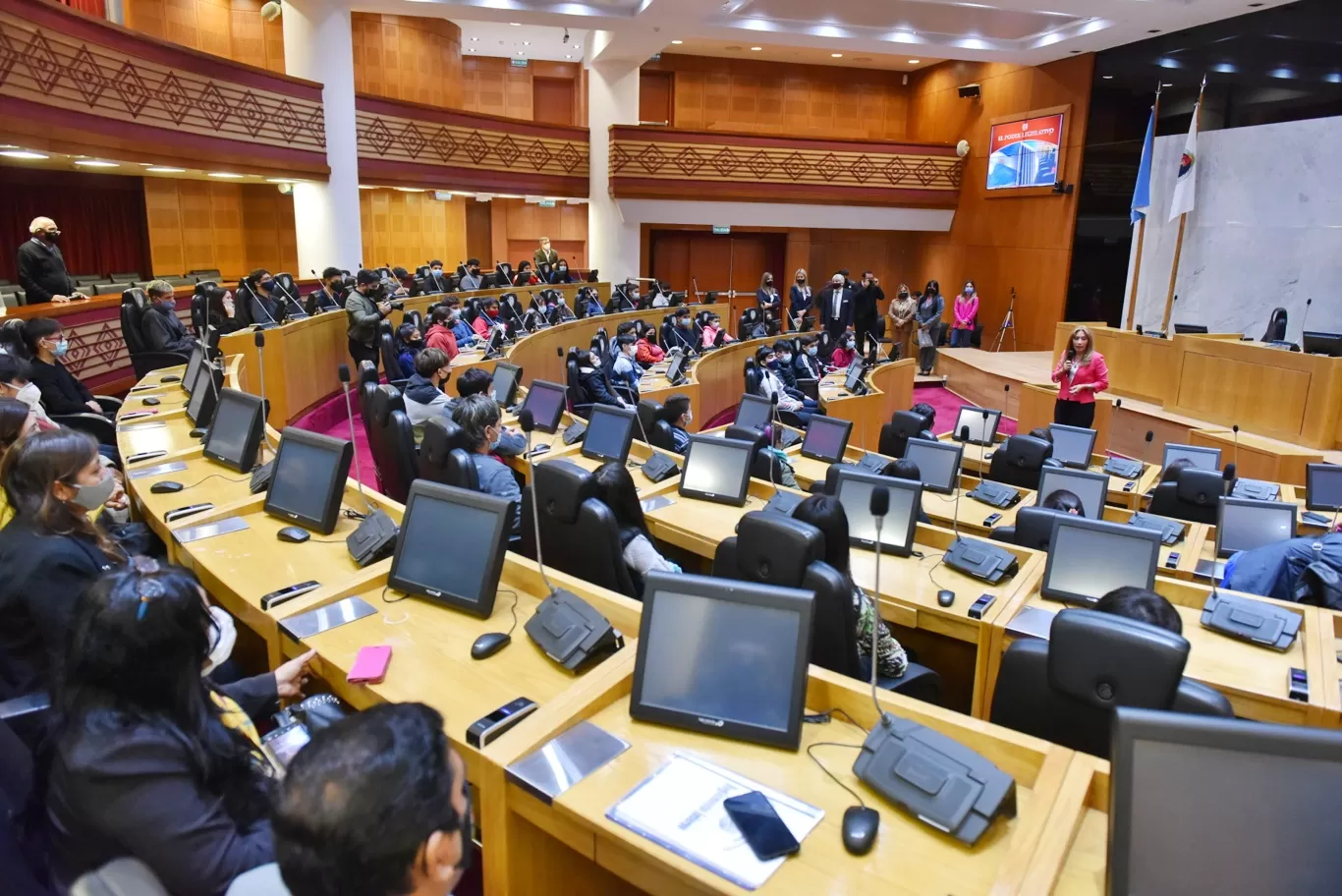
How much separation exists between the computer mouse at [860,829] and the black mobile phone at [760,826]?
0.10m

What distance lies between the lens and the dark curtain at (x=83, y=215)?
11.4m

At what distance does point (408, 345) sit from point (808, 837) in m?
7.32

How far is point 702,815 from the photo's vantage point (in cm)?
177

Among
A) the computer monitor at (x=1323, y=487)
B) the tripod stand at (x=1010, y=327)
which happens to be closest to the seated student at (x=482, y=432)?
the computer monitor at (x=1323, y=487)

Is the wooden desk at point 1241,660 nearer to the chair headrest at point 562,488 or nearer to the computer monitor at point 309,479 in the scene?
the chair headrest at point 562,488

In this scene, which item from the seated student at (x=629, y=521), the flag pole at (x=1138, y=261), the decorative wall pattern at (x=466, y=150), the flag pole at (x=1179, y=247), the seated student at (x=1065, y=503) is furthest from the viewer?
the flag pole at (x=1138, y=261)

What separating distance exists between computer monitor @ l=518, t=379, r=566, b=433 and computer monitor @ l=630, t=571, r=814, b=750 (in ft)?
13.2

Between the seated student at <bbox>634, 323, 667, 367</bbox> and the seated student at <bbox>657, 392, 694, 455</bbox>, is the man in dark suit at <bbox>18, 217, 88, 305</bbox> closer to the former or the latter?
the seated student at <bbox>657, 392, 694, 455</bbox>

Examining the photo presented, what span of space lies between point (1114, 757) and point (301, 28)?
1389 cm

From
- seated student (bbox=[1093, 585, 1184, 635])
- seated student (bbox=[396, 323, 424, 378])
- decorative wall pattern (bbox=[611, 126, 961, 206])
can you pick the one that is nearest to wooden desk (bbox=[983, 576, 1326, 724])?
seated student (bbox=[1093, 585, 1184, 635])

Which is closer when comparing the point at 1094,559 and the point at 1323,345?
the point at 1094,559

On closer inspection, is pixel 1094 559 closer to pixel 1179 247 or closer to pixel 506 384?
pixel 506 384

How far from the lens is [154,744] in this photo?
60.8 inches

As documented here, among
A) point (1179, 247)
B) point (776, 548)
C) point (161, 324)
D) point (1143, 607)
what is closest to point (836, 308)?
point (1179, 247)
